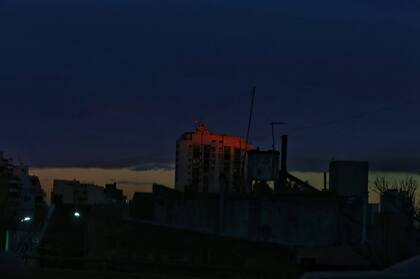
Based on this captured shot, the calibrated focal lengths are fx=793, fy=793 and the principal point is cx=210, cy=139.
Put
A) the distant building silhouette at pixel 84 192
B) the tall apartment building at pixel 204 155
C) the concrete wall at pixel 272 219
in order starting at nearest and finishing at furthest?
the concrete wall at pixel 272 219
the tall apartment building at pixel 204 155
the distant building silhouette at pixel 84 192

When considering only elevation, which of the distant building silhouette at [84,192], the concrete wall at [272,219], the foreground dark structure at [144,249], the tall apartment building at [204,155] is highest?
the tall apartment building at [204,155]

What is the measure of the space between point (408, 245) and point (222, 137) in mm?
41181

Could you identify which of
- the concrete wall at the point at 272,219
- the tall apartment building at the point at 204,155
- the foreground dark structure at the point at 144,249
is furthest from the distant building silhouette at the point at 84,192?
the foreground dark structure at the point at 144,249

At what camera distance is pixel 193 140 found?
7750cm

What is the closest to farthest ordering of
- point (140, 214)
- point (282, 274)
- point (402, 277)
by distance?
point (402, 277) < point (282, 274) < point (140, 214)

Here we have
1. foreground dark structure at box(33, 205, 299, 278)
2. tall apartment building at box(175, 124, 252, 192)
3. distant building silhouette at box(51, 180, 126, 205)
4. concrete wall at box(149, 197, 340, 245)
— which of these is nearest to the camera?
foreground dark structure at box(33, 205, 299, 278)

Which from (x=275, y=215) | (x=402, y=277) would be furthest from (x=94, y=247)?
(x=402, y=277)

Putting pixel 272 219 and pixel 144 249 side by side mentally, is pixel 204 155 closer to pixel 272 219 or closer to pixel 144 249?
pixel 272 219

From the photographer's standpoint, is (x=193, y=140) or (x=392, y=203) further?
(x=193, y=140)

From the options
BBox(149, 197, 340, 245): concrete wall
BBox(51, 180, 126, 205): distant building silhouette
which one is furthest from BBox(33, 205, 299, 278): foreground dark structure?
BBox(51, 180, 126, 205): distant building silhouette

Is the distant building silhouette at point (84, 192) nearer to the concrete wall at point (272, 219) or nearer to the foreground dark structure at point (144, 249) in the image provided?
the concrete wall at point (272, 219)

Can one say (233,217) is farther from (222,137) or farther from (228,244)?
(222,137)

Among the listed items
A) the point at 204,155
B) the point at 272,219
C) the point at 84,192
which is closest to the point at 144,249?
the point at 272,219

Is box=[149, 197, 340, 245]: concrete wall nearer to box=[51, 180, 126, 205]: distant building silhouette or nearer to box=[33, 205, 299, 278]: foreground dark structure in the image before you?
box=[33, 205, 299, 278]: foreground dark structure
